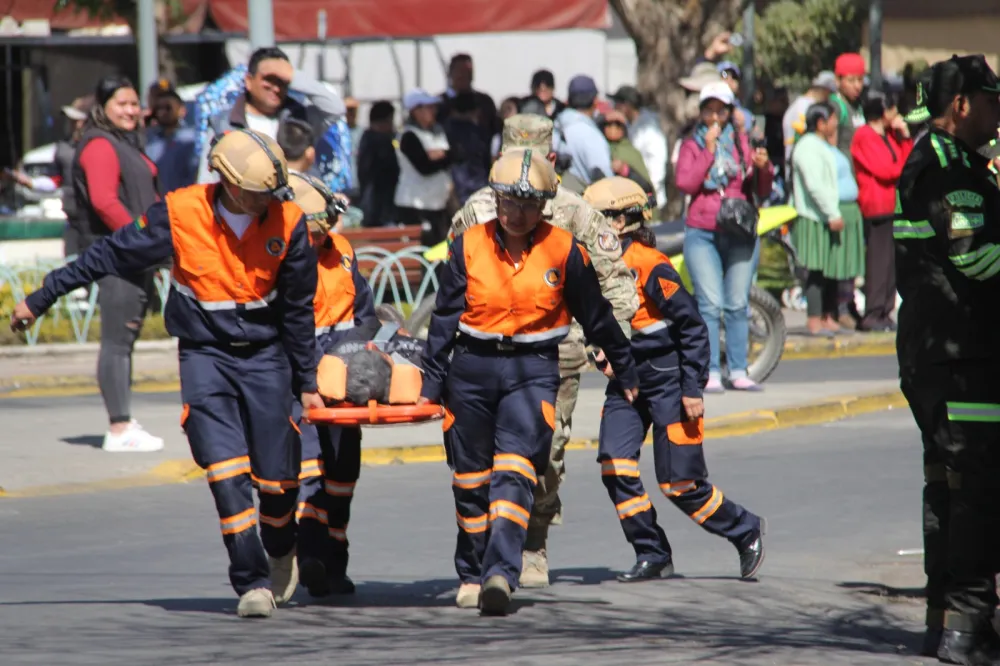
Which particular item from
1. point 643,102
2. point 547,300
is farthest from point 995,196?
point 643,102

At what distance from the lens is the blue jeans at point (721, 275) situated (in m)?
13.6

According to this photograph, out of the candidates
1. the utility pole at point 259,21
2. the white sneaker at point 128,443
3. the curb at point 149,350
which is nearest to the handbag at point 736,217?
the curb at point 149,350

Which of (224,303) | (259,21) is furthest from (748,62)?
(224,303)

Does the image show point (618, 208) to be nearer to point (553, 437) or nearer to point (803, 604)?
point (553, 437)

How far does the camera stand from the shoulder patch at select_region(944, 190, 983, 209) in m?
6.21

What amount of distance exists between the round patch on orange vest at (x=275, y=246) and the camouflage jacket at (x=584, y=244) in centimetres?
115

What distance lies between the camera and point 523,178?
7.07m

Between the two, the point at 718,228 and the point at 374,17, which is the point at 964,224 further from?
the point at 374,17

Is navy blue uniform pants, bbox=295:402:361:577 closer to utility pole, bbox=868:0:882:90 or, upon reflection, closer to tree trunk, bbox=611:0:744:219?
tree trunk, bbox=611:0:744:219

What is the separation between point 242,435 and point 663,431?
6.43 ft

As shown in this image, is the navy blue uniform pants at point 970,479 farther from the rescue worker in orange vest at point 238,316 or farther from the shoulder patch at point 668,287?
the rescue worker in orange vest at point 238,316

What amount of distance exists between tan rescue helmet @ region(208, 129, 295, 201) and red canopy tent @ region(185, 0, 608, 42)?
65.0ft

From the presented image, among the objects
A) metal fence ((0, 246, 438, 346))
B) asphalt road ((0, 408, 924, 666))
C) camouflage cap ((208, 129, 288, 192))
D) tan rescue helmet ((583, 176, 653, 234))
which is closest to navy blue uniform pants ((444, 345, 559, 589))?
asphalt road ((0, 408, 924, 666))

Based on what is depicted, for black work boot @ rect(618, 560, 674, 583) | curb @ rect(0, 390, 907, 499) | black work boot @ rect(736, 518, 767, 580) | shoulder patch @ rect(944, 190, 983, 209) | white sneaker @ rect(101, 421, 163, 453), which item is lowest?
curb @ rect(0, 390, 907, 499)
